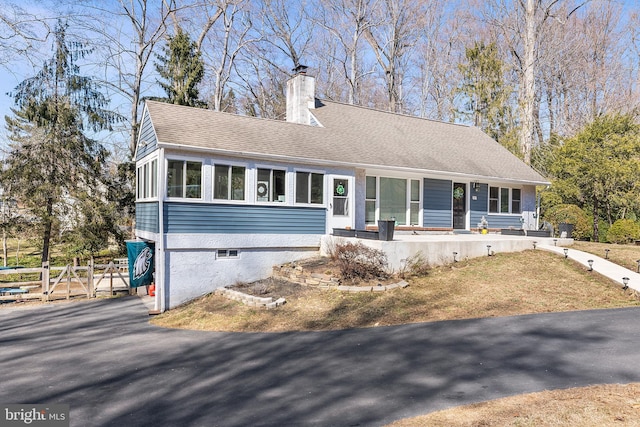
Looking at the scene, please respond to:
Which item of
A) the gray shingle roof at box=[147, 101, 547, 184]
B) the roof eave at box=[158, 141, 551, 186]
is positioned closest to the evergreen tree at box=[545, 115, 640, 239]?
the gray shingle roof at box=[147, 101, 547, 184]

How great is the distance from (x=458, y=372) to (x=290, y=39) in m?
31.1

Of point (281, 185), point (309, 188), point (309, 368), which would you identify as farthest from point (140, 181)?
point (309, 368)

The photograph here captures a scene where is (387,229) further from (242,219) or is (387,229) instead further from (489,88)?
(489,88)

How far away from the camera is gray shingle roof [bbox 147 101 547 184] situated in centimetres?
1370

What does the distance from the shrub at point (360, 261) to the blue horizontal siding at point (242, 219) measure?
2.01m

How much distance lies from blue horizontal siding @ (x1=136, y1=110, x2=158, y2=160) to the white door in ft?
19.7

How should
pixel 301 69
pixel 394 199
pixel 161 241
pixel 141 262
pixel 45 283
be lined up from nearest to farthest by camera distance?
pixel 161 241 < pixel 141 262 < pixel 45 283 < pixel 394 199 < pixel 301 69

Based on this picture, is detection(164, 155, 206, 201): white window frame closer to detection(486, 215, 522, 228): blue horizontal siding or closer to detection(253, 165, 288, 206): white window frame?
detection(253, 165, 288, 206): white window frame

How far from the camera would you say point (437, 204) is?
1850 cm

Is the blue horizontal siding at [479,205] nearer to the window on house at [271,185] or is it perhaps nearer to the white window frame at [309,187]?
the white window frame at [309,187]

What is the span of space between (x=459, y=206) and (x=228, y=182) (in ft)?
35.8

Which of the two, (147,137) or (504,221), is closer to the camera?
(147,137)

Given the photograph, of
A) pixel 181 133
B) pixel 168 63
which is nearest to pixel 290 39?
pixel 168 63

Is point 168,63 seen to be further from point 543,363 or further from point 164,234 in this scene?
point 543,363
